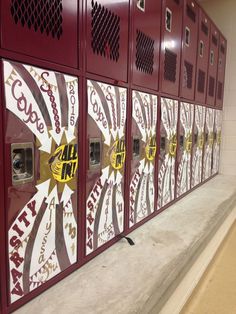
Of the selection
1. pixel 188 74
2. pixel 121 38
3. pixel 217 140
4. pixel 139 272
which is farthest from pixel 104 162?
pixel 217 140

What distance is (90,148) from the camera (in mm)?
1445

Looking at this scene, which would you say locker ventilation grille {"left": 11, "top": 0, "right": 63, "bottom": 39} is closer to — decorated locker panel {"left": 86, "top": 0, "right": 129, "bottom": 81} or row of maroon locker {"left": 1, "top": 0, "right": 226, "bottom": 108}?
row of maroon locker {"left": 1, "top": 0, "right": 226, "bottom": 108}

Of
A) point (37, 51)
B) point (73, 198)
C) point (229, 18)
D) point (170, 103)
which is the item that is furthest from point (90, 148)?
point (229, 18)

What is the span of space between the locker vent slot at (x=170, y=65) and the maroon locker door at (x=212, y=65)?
1.23 meters

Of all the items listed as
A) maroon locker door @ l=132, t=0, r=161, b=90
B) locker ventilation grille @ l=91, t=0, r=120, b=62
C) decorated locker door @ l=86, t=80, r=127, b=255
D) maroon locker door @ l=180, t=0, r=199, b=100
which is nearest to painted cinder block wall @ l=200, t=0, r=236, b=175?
maroon locker door @ l=180, t=0, r=199, b=100

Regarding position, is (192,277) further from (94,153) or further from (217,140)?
(217,140)

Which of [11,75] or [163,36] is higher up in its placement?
[163,36]

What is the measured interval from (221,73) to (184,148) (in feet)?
6.07

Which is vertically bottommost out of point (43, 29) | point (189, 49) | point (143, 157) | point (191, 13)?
point (143, 157)

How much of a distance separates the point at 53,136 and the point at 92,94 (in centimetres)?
35

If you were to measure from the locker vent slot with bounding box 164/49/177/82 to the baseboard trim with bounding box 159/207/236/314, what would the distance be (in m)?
1.39

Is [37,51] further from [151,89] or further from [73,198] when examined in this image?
[151,89]

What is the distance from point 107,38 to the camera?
4.90 feet

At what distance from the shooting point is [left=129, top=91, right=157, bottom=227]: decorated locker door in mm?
1886
